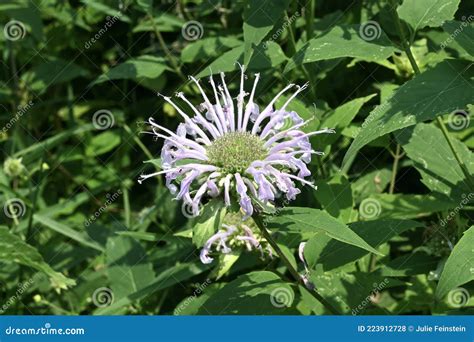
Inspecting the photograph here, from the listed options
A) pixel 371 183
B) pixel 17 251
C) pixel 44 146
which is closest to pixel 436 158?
pixel 371 183

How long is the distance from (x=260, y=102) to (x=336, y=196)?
108cm

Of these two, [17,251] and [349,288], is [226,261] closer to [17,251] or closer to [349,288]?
[349,288]

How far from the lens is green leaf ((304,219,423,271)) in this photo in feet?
7.71

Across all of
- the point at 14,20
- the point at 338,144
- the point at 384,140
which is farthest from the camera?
the point at 14,20

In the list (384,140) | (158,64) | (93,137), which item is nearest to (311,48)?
(384,140)

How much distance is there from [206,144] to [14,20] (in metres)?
2.22

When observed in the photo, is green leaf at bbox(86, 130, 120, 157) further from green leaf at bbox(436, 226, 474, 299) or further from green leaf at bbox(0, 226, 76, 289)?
A: green leaf at bbox(436, 226, 474, 299)

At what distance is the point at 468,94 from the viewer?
6.97ft

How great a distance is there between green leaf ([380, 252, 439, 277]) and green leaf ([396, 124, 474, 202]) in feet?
0.80

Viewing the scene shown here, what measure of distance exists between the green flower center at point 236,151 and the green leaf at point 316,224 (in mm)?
193

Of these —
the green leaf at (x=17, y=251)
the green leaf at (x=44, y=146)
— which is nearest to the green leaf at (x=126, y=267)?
the green leaf at (x=17, y=251)

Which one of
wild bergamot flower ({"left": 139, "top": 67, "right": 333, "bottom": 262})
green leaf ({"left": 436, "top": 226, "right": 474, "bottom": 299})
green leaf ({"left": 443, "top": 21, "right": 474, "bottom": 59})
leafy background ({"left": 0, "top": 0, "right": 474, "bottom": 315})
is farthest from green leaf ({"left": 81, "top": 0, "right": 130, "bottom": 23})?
green leaf ({"left": 436, "top": 226, "right": 474, "bottom": 299})

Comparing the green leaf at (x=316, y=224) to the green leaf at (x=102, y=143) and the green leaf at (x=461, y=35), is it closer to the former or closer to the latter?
the green leaf at (x=461, y=35)
